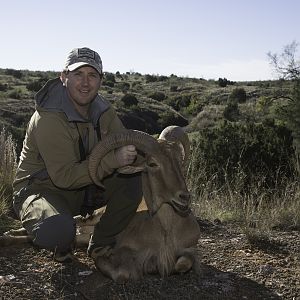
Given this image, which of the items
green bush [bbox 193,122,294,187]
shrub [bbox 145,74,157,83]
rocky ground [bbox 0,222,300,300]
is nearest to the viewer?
rocky ground [bbox 0,222,300,300]

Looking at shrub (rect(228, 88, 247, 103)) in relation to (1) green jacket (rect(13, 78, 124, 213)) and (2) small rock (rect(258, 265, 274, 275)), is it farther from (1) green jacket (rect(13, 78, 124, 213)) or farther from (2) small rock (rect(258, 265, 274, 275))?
(2) small rock (rect(258, 265, 274, 275))

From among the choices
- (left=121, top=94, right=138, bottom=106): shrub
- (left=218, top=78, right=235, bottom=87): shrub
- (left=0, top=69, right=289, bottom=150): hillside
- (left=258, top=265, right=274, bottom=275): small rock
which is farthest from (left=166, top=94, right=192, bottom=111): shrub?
(left=258, top=265, right=274, bottom=275): small rock

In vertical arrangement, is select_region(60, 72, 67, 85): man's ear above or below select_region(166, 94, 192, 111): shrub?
above

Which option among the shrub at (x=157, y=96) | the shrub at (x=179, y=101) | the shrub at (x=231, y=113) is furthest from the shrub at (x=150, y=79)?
the shrub at (x=231, y=113)

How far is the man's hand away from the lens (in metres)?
5.02

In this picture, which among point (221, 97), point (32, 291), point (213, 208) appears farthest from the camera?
point (221, 97)

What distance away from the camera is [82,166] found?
205 inches

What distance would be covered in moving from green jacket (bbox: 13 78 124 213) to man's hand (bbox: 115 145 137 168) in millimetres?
77

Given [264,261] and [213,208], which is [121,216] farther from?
[213,208]

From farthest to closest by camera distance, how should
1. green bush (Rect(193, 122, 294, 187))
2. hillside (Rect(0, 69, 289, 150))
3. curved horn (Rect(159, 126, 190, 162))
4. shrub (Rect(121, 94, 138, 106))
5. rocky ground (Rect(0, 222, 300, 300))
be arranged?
shrub (Rect(121, 94, 138, 106))
hillside (Rect(0, 69, 289, 150))
green bush (Rect(193, 122, 294, 187))
curved horn (Rect(159, 126, 190, 162))
rocky ground (Rect(0, 222, 300, 300))

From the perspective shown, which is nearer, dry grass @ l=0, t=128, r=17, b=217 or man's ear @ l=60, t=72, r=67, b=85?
man's ear @ l=60, t=72, r=67, b=85

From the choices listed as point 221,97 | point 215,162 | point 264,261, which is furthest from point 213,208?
point 221,97

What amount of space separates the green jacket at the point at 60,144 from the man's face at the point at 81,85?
87 millimetres

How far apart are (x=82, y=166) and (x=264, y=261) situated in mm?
2149
